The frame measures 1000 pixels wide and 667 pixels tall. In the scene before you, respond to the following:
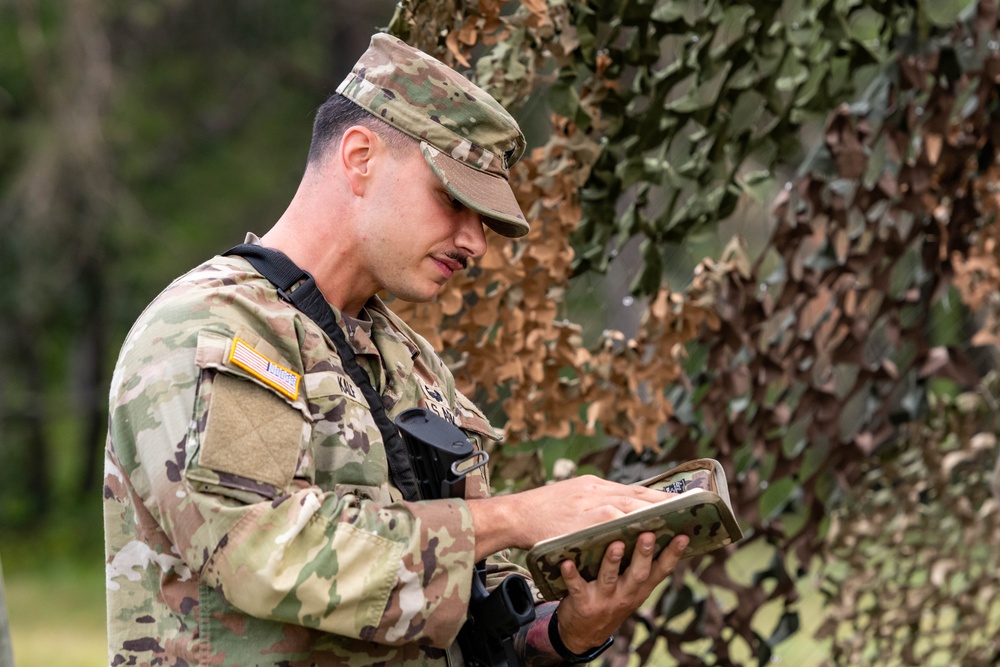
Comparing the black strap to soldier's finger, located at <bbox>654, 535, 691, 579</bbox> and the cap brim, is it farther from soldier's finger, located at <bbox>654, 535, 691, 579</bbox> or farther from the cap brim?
soldier's finger, located at <bbox>654, 535, 691, 579</bbox>

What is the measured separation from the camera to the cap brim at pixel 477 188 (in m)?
1.78

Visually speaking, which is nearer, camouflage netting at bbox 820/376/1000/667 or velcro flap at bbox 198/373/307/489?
velcro flap at bbox 198/373/307/489

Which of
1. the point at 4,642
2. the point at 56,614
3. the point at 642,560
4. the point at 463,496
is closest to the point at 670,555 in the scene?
the point at 642,560

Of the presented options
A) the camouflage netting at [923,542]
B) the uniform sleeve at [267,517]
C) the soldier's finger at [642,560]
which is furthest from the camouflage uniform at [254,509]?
the camouflage netting at [923,542]

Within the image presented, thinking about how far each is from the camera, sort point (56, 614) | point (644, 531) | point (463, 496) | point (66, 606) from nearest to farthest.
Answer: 1. point (644, 531)
2. point (463, 496)
3. point (56, 614)
4. point (66, 606)

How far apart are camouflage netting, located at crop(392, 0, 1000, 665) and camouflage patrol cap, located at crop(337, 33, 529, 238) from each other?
0.60m

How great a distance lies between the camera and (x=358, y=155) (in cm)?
181

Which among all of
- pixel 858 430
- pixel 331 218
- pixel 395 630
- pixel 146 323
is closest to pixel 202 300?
pixel 146 323

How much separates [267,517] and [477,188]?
605 mm

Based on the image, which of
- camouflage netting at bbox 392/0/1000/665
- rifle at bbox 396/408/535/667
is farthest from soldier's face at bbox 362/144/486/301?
camouflage netting at bbox 392/0/1000/665

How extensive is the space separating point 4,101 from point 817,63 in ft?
30.1

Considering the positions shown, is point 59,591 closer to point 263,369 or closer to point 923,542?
point 923,542

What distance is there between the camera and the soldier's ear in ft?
5.91

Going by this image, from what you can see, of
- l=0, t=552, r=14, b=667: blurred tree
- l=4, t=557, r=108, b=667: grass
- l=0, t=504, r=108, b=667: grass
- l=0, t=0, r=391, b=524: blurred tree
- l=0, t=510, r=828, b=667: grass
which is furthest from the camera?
l=0, t=0, r=391, b=524: blurred tree
